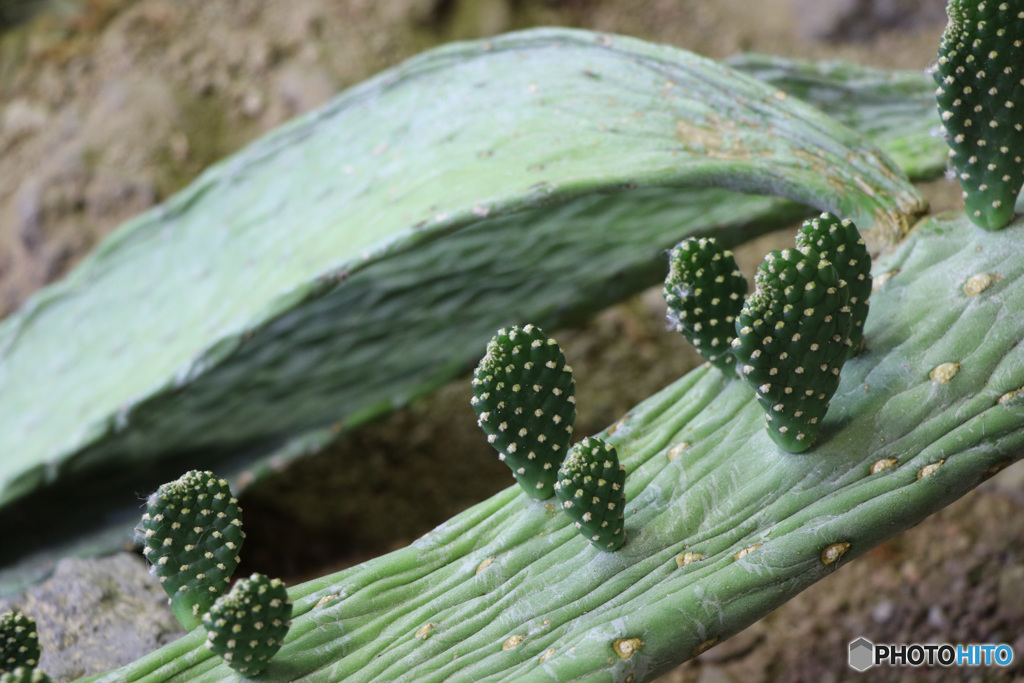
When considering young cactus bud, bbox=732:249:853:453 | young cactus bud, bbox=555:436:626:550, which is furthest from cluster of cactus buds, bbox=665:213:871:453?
young cactus bud, bbox=555:436:626:550

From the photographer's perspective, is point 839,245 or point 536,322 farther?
point 536,322

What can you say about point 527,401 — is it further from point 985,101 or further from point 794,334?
point 985,101

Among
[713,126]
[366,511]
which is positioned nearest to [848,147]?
[713,126]

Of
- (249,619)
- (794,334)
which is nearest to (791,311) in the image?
(794,334)

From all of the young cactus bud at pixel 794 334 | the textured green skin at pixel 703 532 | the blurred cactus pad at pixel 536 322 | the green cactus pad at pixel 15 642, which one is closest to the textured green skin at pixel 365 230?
the blurred cactus pad at pixel 536 322

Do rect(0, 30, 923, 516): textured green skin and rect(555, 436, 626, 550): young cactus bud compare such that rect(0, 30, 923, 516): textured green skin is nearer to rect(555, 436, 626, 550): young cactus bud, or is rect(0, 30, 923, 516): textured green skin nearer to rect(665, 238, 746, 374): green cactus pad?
→ rect(665, 238, 746, 374): green cactus pad

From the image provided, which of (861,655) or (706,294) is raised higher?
(706,294)
